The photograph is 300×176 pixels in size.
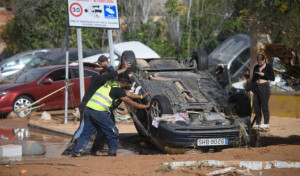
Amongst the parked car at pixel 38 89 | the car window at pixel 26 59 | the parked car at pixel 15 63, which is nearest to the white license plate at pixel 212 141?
the parked car at pixel 38 89

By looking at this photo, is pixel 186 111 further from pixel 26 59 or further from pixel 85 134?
pixel 26 59

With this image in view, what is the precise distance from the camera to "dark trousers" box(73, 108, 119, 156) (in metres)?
8.02

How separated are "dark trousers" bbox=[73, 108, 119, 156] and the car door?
23.9 feet

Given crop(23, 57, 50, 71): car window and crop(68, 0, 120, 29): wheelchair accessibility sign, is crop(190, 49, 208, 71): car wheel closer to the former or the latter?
crop(68, 0, 120, 29): wheelchair accessibility sign

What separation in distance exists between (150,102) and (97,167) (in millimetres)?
2378

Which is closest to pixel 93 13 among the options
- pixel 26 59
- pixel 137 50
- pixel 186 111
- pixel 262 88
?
pixel 262 88

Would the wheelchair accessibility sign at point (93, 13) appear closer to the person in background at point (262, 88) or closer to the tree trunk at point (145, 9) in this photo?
the person in background at point (262, 88)

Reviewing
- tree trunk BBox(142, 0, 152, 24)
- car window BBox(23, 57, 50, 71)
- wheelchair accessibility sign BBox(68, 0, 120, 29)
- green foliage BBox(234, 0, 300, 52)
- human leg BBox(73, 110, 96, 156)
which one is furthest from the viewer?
tree trunk BBox(142, 0, 152, 24)

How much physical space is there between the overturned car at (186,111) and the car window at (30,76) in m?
6.18

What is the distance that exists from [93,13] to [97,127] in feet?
17.0

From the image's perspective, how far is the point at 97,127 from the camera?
8250mm

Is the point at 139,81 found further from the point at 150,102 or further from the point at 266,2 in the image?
A: the point at 266,2

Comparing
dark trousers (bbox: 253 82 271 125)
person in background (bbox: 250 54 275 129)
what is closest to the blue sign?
person in background (bbox: 250 54 275 129)

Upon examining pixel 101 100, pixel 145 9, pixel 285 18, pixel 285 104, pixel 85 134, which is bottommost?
pixel 285 104
